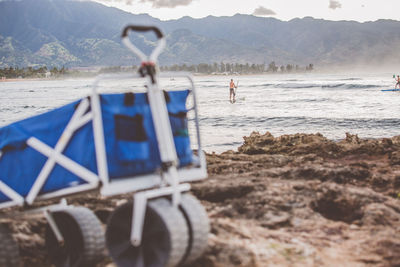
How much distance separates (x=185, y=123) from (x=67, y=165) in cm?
109

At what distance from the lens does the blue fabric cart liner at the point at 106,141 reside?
329cm

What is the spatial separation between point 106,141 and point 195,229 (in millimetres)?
1033

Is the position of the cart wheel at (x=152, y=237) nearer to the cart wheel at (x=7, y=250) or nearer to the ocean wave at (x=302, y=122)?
the cart wheel at (x=7, y=250)

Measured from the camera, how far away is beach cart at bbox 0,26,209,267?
3.18 metres

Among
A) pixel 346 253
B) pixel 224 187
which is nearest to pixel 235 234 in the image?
pixel 346 253

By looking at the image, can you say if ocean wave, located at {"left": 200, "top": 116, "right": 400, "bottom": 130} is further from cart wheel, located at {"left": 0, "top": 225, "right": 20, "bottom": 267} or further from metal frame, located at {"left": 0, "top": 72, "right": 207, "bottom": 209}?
cart wheel, located at {"left": 0, "top": 225, "right": 20, "bottom": 267}

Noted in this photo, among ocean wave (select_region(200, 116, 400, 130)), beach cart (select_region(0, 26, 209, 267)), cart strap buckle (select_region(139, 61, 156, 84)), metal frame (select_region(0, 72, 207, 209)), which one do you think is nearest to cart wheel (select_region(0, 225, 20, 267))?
beach cart (select_region(0, 26, 209, 267))

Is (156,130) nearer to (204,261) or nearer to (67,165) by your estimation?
(67,165)

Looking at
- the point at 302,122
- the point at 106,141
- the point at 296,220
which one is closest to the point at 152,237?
the point at 106,141

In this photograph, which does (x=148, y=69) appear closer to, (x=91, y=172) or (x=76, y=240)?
(x=91, y=172)

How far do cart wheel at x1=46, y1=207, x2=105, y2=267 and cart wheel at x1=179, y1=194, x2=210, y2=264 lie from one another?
1.04 m

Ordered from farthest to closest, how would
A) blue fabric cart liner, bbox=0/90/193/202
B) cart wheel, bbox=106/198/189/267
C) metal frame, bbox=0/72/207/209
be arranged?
blue fabric cart liner, bbox=0/90/193/202, metal frame, bbox=0/72/207/209, cart wheel, bbox=106/198/189/267

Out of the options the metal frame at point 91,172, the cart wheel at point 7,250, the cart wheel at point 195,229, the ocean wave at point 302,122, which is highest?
the metal frame at point 91,172

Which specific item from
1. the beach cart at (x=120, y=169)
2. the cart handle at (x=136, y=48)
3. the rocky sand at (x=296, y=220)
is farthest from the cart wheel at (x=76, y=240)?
the cart handle at (x=136, y=48)
